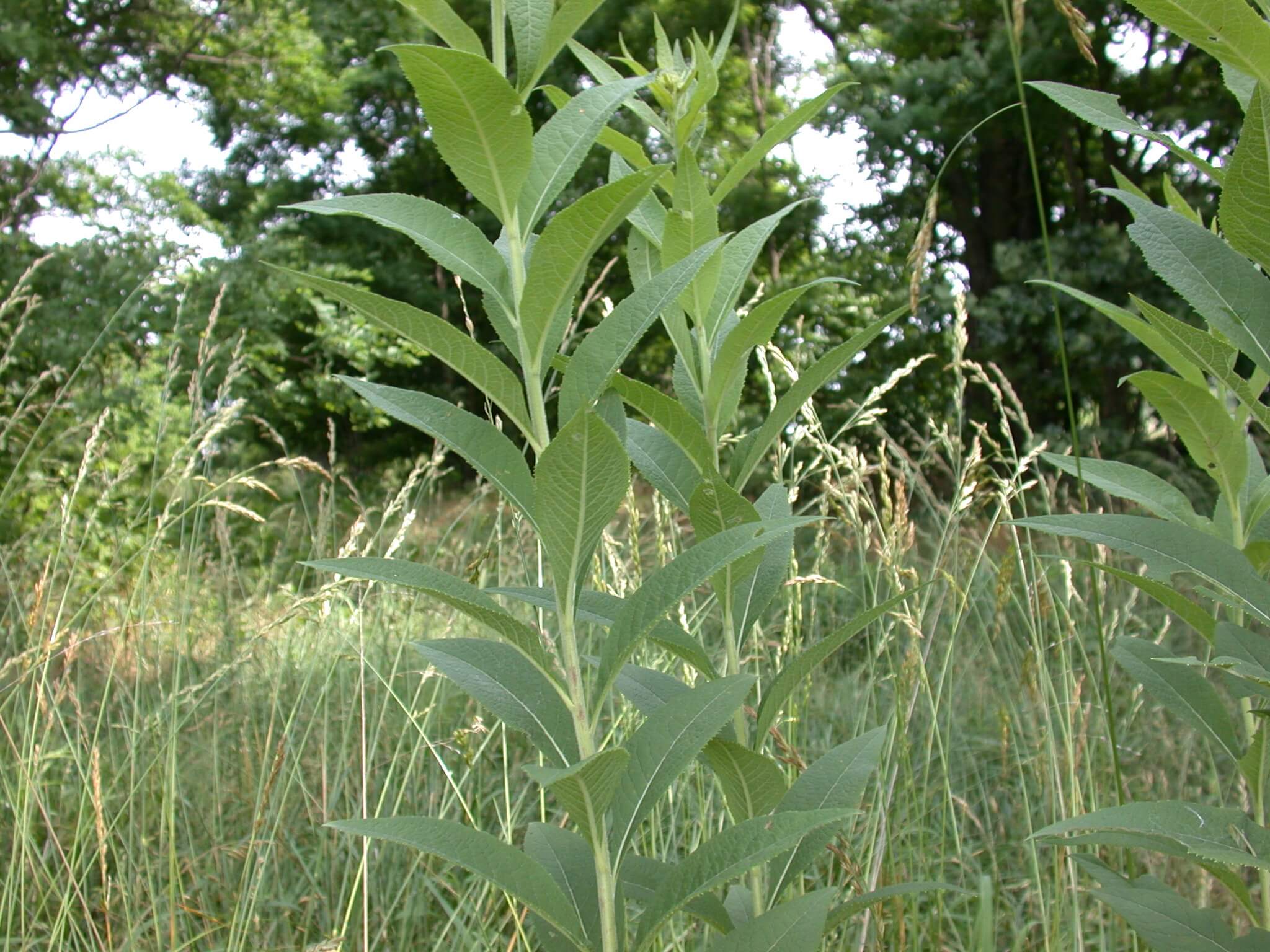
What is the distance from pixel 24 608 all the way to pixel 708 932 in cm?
287

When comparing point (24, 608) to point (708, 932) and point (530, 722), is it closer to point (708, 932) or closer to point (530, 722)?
point (708, 932)

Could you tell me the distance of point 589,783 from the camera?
82cm

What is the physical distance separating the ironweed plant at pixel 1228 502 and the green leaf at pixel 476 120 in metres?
0.50

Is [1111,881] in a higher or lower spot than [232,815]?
higher

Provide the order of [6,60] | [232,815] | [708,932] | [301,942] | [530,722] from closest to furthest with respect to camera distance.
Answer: [530,722]
[708,932]
[301,942]
[232,815]
[6,60]

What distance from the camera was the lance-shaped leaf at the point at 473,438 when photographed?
90 cm

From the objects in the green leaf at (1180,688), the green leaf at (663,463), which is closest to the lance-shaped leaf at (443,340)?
the green leaf at (663,463)

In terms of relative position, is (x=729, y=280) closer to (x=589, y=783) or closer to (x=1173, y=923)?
(x=589, y=783)

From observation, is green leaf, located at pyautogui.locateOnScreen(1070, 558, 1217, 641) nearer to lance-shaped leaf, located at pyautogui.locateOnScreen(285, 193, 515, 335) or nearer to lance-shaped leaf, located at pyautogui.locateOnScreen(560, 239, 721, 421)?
lance-shaped leaf, located at pyautogui.locateOnScreen(560, 239, 721, 421)

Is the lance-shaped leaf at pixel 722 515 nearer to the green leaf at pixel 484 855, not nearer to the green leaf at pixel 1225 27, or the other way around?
the green leaf at pixel 484 855

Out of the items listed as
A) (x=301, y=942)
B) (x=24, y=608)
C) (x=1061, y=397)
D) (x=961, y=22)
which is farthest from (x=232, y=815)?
(x=961, y=22)

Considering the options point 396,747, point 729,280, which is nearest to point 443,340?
point 729,280

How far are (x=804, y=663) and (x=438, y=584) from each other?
38 cm

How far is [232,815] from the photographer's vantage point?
2549 millimetres
